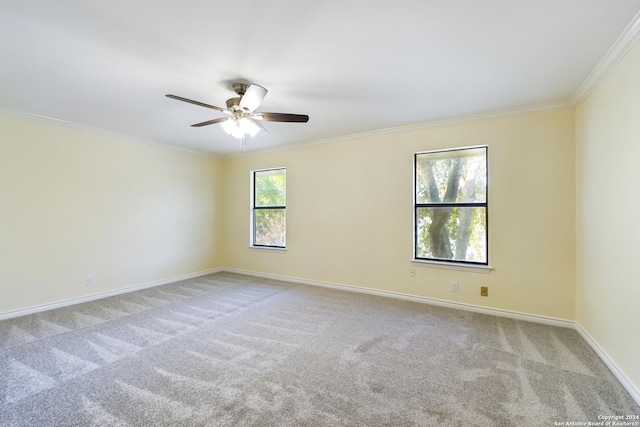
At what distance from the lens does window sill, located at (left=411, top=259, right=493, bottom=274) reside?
131 inches

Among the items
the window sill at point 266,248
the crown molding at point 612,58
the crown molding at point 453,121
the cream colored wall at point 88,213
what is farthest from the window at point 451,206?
the cream colored wall at point 88,213

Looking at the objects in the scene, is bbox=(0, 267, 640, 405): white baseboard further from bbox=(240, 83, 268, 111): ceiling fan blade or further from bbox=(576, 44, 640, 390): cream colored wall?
bbox=(240, 83, 268, 111): ceiling fan blade

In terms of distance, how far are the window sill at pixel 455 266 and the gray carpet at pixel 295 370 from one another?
0.53 m

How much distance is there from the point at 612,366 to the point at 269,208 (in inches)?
181

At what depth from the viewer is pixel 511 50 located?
6.64ft

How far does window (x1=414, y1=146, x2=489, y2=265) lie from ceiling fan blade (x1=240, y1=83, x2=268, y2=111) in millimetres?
2319

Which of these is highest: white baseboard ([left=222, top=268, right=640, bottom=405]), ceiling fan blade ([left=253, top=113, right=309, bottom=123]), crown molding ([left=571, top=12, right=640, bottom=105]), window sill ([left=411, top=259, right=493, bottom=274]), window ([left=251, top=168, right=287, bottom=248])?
crown molding ([left=571, top=12, right=640, bottom=105])

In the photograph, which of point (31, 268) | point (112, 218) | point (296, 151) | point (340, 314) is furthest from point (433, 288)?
point (31, 268)

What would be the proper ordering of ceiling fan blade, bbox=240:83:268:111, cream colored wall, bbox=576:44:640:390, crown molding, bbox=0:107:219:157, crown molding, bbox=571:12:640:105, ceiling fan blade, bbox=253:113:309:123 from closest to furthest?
crown molding, bbox=571:12:640:105
cream colored wall, bbox=576:44:640:390
ceiling fan blade, bbox=240:83:268:111
ceiling fan blade, bbox=253:113:309:123
crown molding, bbox=0:107:219:157

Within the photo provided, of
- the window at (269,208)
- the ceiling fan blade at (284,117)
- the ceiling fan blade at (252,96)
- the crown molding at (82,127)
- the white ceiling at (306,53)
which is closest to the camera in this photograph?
the white ceiling at (306,53)

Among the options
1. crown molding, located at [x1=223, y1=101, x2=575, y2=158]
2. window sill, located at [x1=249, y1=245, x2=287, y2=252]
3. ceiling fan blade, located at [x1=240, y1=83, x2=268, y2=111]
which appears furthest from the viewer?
window sill, located at [x1=249, y1=245, x2=287, y2=252]

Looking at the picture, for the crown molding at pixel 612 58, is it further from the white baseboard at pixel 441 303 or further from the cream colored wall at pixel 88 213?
the cream colored wall at pixel 88 213

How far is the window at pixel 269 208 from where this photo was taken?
16.6 ft

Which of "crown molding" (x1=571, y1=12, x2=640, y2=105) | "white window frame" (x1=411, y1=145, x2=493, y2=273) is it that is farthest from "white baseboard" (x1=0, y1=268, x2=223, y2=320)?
"crown molding" (x1=571, y1=12, x2=640, y2=105)
